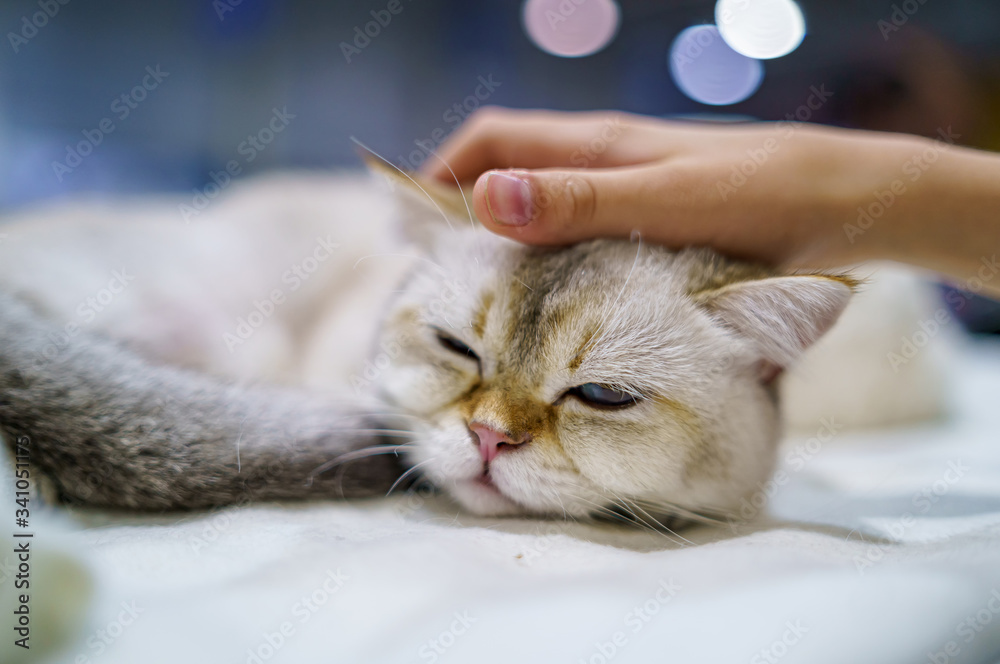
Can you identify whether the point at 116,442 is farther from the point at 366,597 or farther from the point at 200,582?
the point at 366,597

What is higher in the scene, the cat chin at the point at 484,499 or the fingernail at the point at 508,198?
the fingernail at the point at 508,198

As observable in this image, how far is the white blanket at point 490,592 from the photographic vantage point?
2.24 feet

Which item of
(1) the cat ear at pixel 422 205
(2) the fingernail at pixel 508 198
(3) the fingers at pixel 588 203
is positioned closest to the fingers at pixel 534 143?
(1) the cat ear at pixel 422 205

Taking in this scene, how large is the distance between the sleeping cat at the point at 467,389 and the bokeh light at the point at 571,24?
163 centimetres

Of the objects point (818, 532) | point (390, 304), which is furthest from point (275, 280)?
point (818, 532)

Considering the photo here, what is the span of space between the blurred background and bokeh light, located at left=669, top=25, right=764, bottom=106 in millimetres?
13

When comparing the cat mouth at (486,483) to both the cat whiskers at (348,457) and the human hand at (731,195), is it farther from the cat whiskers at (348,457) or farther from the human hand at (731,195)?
the human hand at (731,195)

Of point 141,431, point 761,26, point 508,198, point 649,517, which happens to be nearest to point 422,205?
point 508,198

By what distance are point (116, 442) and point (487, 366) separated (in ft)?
2.27

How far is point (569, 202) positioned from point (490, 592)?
0.75m

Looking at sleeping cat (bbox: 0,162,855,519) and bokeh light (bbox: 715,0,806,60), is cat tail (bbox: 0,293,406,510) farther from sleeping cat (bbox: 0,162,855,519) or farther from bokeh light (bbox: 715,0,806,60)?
bokeh light (bbox: 715,0,806,60)

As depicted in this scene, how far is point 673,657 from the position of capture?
2.23 feet

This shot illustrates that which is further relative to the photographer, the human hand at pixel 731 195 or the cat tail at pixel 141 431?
the human hand at pixel 731 195

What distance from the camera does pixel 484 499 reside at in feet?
3.76
